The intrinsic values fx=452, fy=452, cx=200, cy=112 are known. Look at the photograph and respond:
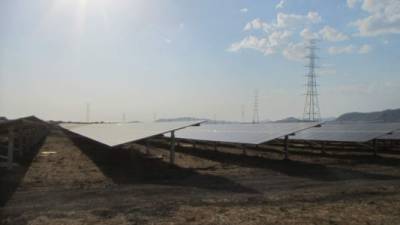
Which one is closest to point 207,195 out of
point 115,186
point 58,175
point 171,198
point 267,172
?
point 171,198

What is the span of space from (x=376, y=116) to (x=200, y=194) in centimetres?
16274

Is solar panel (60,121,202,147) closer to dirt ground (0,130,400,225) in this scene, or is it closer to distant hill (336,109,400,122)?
dirt ground (0,130,400,225)

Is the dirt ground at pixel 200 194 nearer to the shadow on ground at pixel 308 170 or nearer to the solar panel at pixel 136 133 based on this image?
the shadow on ground at pixel 308 170

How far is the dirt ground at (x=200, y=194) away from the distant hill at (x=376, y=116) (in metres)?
119

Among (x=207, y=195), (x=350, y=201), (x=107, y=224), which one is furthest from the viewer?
(x=207, y=195)

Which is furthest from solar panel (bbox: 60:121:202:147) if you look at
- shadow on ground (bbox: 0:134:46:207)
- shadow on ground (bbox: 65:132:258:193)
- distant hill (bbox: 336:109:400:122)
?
distant hill (bbox: 336:109:400:122)

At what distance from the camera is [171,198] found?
11.4 m

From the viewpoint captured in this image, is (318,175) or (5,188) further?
(318,175)

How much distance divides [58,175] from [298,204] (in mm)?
9342

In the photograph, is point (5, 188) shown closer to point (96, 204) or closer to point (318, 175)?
point (96, 204)

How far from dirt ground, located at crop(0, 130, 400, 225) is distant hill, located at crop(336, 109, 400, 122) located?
391 feet

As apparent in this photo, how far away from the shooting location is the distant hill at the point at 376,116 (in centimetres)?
13865

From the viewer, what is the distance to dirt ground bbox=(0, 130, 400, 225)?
9.33 metres

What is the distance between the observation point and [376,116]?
16200 centimetres
